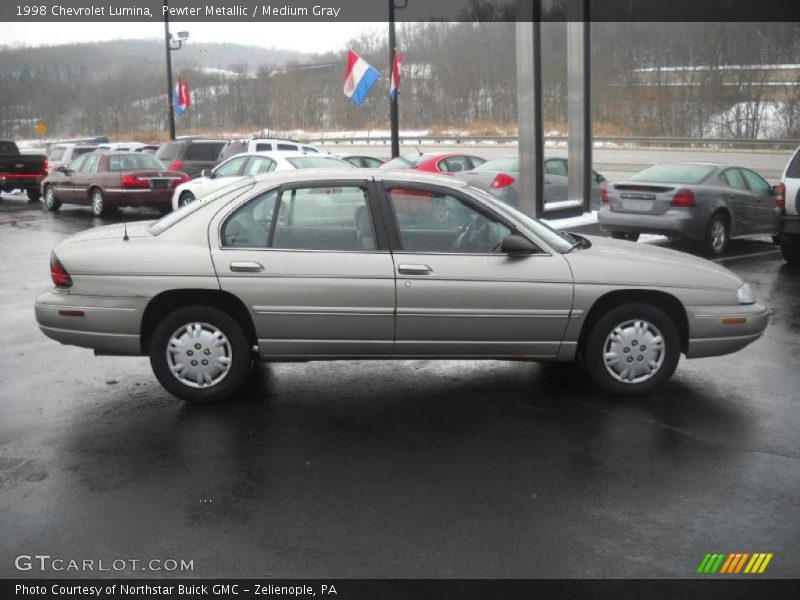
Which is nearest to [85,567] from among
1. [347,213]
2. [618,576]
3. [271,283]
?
[618,576]

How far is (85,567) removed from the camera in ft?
12.9

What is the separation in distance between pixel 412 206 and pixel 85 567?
339 cm

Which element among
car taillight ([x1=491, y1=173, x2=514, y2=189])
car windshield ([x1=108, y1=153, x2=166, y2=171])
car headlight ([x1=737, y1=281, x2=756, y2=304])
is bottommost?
car headlight ([x1=737, y1=281, x2=756, y2=304])

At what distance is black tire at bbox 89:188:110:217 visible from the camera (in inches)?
822

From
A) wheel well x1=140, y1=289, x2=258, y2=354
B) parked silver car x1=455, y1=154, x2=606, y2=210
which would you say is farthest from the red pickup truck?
wheel well x1=140, y1=289, x2=258, y2=354

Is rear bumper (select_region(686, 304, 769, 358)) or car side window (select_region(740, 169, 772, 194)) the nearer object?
rear bumper (select_region(686, 304, 769, 358))

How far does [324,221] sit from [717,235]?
9.45m

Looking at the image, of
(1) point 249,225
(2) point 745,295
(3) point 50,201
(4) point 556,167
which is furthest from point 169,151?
(2) point 745,295

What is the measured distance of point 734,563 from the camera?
13.1 feet

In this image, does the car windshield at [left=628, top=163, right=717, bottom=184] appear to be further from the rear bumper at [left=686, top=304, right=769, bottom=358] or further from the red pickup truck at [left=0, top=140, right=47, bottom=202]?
the red pickup truck at [left=0, top=140, right=47, bottom=202]

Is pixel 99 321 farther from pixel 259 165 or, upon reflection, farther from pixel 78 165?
pixel 78 165

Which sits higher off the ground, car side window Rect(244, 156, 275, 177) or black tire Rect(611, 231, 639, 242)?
car side window Rect(244, 156, 275, 177)

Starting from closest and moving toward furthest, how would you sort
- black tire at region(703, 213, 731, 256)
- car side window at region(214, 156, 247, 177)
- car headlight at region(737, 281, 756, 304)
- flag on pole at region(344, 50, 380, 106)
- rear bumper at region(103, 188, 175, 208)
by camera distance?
car headlight at region(737, 281, 756, 304) → black tire at region(703, 213, 731, 256) → car side window at region(214, 156, 247, 177) → flag on pole at region(344, 50, 380, 106) → rear bumper at region(103, 188, 175, 208)

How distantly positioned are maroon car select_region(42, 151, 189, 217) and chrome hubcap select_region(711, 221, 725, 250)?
460 inches
